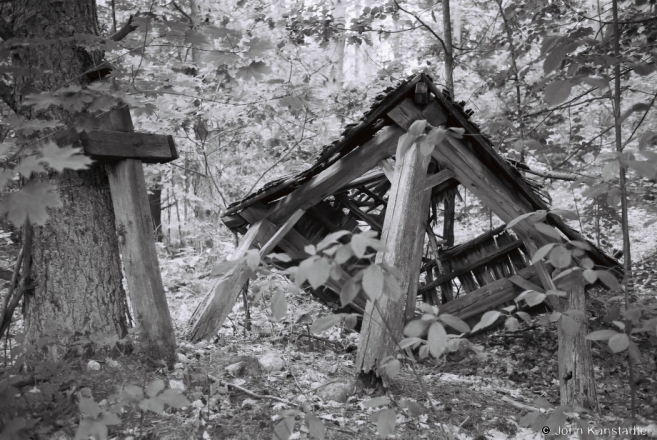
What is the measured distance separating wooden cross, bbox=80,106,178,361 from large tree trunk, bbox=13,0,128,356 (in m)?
0.11

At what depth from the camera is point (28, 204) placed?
163 centimetres

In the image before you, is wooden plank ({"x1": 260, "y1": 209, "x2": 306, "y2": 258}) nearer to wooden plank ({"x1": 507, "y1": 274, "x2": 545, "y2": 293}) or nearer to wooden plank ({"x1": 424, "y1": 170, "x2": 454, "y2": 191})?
wooden plank ({"x1": 424, "y1": 170, "x2": 454, "y2": 191})

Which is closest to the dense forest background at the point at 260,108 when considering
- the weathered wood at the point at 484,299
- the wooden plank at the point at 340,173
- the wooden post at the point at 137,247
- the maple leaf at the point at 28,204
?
the maple leaf at the point at 28,204

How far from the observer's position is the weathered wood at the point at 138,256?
3.33 m

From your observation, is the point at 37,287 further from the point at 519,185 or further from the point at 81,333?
the point at 519,185

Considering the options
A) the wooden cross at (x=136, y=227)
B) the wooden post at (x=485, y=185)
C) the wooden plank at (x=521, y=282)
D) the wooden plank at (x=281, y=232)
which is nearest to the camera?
the wooden cross at (x=136, y=227)

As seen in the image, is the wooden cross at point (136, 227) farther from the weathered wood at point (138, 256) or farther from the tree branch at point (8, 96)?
the tree branch at point (8, 96)

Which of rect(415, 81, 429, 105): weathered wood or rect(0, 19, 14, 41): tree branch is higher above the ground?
rect(0, 19, 14, 41): tree branch

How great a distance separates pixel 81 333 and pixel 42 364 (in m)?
0.49

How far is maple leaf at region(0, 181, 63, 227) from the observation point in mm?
1614

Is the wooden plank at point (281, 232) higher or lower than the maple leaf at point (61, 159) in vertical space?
higher

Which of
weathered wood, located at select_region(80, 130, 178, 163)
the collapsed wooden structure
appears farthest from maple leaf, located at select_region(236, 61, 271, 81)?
the collapsed wooden structure

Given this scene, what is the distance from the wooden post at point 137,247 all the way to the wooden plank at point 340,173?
2105 millimetres

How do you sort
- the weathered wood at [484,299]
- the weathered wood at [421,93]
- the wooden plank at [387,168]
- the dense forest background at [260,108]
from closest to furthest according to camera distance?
the dense forest background at [260,108] → the weathered wood at [421,93] → the wooden plank at [387,168] → the weathered wood at [484,299]
